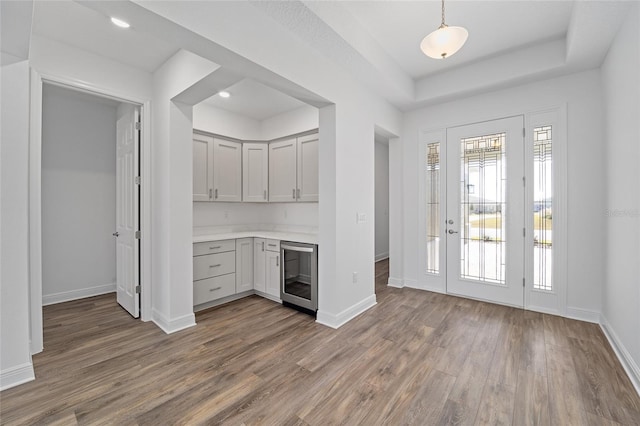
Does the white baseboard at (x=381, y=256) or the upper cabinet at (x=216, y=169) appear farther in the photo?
the white baseboard at (x=381, y=256)

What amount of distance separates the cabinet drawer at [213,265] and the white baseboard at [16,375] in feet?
4.88

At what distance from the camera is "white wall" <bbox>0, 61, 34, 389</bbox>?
76.4 inches

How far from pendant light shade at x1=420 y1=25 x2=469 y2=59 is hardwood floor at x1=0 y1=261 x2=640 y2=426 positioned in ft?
8.12

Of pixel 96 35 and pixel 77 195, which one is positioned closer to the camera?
pixel 96 35

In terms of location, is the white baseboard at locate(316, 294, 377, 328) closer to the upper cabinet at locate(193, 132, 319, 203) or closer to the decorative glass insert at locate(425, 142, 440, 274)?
the decorative glass insert at locate(425, 142, 440, 274)

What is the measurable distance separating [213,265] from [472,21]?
393 centimetres

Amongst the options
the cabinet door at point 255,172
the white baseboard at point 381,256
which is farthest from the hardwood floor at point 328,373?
the white baseboard at point 381,256

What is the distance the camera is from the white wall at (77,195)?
374 cm

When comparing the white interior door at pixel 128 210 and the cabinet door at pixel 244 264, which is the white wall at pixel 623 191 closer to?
the cabinet door at pixel 244 264

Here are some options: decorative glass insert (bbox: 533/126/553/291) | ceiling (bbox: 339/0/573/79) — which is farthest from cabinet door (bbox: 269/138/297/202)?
decorative glass insert (bbox: 533/126/553/291)

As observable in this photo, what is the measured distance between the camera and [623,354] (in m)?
2.22

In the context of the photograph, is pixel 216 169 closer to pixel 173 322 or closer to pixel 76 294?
pixel 173 322

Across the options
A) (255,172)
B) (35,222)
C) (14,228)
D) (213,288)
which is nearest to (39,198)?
(35,222)

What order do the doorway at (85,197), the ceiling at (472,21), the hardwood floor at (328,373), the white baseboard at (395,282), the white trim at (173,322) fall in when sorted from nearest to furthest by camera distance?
the hardwood floor at (328,373)
the ceiling at (472,21)
the white trim at (173,322)
the doorway at (85,197)
the white baseboard at (395,282)
